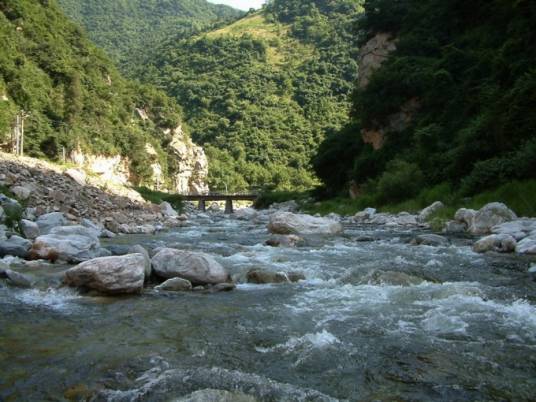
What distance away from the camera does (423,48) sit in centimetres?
3747

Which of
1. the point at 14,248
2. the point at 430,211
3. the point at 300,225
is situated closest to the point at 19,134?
the point at 300,225

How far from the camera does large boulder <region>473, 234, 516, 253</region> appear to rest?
11.4m

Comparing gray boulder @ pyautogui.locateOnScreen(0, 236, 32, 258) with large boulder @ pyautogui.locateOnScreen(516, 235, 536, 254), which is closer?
gray boulder @ pyautogui.locateOnScreen(0, 236, 32, 258)

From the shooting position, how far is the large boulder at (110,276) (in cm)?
726

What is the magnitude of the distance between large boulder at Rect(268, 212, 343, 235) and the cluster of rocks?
5893 millimetres

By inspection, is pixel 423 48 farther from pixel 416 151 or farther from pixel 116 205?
pixel 116 205

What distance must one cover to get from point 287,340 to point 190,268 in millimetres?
3679

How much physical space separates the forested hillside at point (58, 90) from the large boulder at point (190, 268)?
3424 cm

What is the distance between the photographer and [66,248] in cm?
1002

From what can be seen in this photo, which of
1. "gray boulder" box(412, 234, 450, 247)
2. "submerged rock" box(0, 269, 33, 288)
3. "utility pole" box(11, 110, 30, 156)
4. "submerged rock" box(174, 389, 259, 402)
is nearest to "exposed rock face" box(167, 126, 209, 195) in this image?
"utility pole" box(11, 110, 30, 156)

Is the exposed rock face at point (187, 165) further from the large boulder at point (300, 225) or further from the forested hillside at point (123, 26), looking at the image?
the large boulder at point (300, 225)

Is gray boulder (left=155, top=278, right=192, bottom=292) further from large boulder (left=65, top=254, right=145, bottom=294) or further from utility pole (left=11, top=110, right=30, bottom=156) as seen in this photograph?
utility pole (left=11, top=110, right=30, bottom=156)

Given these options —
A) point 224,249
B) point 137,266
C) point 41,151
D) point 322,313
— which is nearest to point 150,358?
point 322,313

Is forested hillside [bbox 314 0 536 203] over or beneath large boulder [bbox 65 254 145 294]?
over
